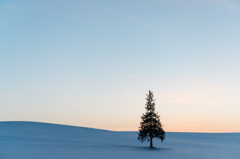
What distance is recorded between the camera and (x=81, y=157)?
74.3 ft

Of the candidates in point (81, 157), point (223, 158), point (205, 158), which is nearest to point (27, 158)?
point (81, 157)

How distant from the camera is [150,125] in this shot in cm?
3625

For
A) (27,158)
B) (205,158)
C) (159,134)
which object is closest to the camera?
(27,158)

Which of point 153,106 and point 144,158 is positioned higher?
point 153,106

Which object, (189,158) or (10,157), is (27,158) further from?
(189,158)

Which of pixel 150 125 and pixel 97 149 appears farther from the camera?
pixel 150 125

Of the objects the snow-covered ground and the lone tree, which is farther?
the lone tree

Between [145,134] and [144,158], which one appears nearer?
[144,158]

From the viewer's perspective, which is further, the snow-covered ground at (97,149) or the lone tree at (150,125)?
the lone tree at (150,125)

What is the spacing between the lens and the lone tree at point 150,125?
3606 centimetres

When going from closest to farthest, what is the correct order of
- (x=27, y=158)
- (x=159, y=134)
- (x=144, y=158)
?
1. (x=27, y=158)
2. (x=144, y=158)
3. (x=159, y=134)

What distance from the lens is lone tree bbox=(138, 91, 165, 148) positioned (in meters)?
36.1

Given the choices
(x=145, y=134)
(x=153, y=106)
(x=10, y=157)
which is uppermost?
(x=153, y=106)

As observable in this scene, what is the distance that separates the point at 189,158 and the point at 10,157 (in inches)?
691
